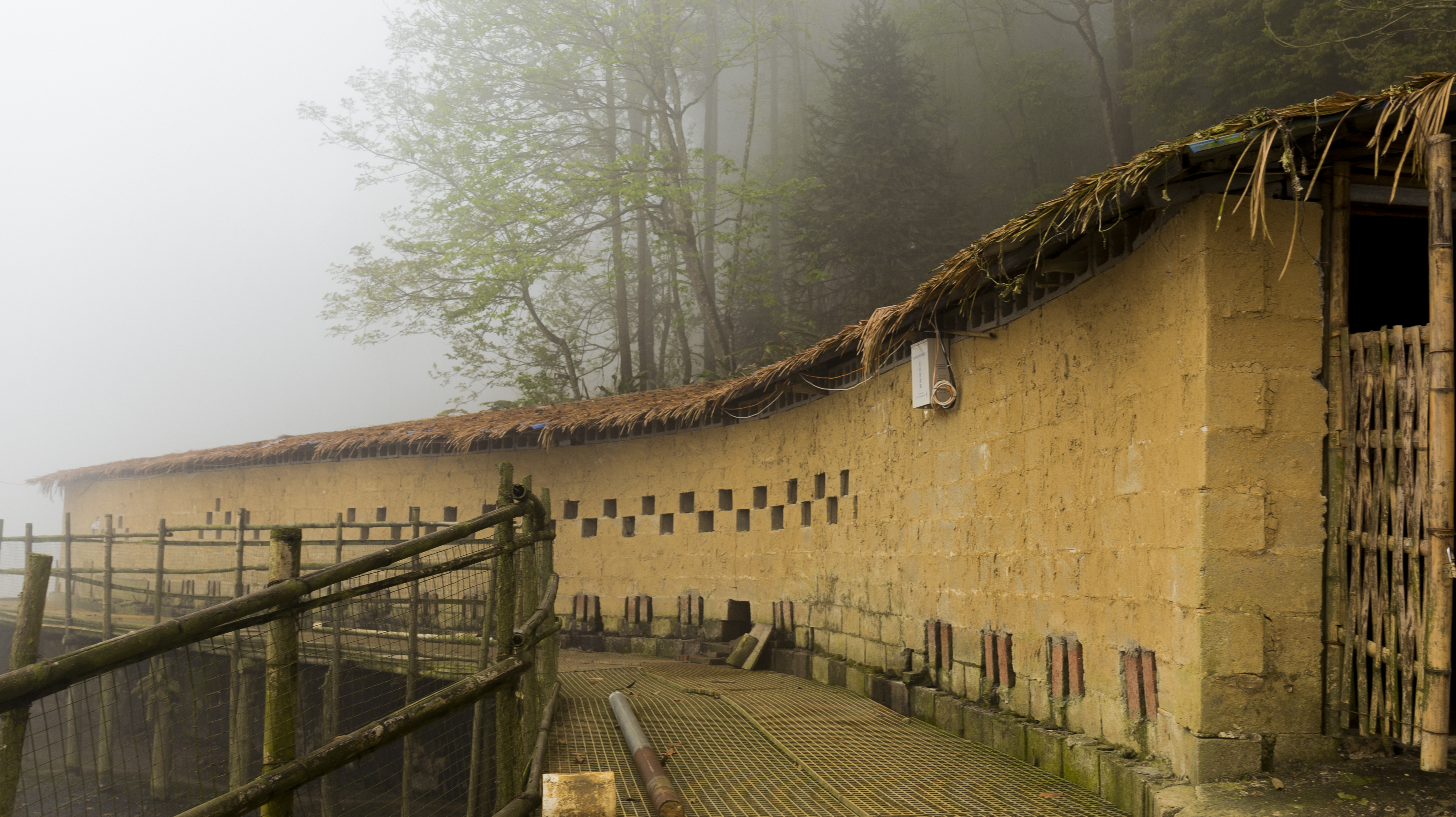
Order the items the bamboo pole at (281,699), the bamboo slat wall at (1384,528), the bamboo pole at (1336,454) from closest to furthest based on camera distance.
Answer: the bamboo pole at (281,699), the bamboo slat wall at (1384,528), the bamboo pole at (1336,454)

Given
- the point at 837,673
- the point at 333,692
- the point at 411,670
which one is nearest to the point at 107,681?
the point at 333,692

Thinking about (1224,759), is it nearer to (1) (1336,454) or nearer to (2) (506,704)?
(1) (1336,454)

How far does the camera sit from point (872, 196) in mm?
20297

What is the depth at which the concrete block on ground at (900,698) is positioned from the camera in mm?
7441

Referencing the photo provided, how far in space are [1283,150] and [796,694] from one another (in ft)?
18.5

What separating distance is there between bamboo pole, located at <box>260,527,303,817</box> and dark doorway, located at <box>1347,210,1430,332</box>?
571cm

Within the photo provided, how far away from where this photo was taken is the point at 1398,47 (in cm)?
1190

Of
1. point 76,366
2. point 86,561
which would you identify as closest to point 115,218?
point 76,366

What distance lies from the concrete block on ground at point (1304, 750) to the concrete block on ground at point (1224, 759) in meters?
0.11

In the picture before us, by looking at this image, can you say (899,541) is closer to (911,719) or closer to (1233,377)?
(911,719)

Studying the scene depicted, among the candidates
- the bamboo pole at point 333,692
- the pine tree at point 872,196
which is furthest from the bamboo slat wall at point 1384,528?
the pine tree at point 872,196

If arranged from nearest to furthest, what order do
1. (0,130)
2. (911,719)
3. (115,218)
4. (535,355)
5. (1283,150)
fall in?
(1283,150)
(911,719)
(535,355)
(115,218)
(0,130)

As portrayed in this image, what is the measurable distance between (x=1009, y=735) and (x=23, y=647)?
4928 millimetres

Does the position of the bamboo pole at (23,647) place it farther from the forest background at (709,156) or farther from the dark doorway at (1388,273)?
the forest background at (709,156)
